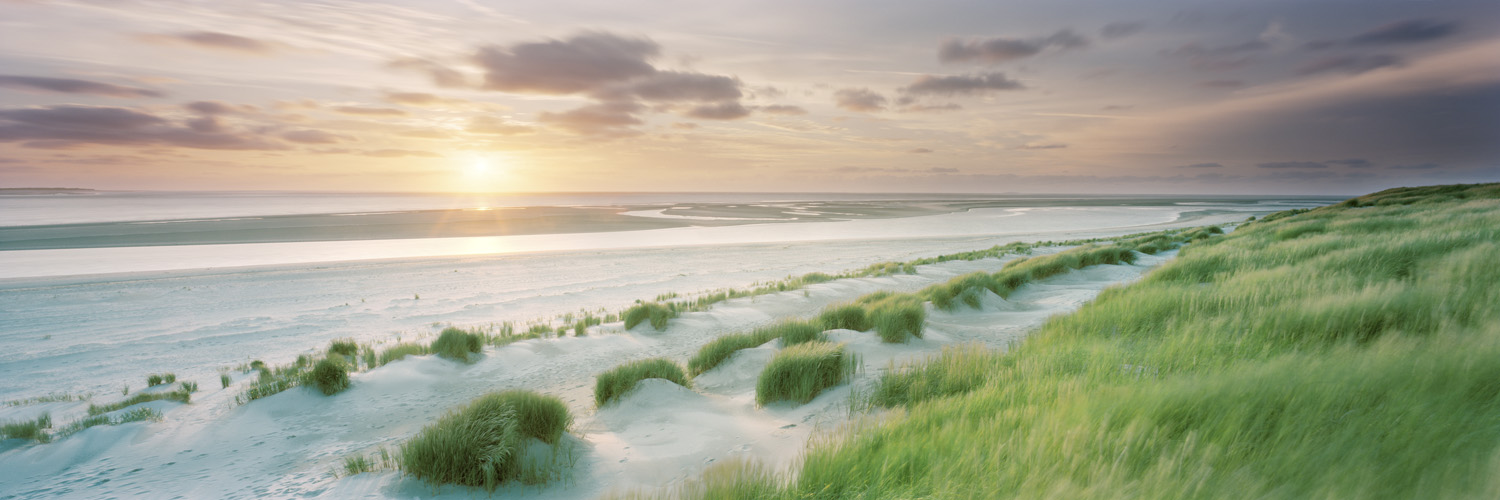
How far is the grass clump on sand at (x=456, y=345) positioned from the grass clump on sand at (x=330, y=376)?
1.39 m

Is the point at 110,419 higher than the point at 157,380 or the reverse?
higher

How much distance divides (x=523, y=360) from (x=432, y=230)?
38.0m

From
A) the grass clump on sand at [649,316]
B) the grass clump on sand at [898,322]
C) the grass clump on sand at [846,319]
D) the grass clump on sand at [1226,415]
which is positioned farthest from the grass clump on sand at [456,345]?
the grass clump on sand at [1226,415]

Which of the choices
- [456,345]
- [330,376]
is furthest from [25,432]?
[456,345]

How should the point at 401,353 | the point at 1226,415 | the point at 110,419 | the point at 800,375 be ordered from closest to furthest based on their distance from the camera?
the point at 1226,415 → the point at 800,375 → the point at 110,419 → the point at 401,353

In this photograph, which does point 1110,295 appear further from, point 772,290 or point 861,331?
point 772,290

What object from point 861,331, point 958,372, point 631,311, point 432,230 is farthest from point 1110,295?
point 432,230

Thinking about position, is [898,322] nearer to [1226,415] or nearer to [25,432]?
[1226,415]

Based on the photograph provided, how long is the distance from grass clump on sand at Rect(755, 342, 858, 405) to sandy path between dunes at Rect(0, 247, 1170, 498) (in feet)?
0.42

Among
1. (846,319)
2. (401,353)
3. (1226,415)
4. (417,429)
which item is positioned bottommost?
(417,429)

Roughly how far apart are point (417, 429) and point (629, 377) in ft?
6.78

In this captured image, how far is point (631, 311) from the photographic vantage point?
10.2 meters

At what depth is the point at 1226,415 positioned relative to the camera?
7.16ft

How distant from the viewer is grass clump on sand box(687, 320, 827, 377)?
6520 mm
